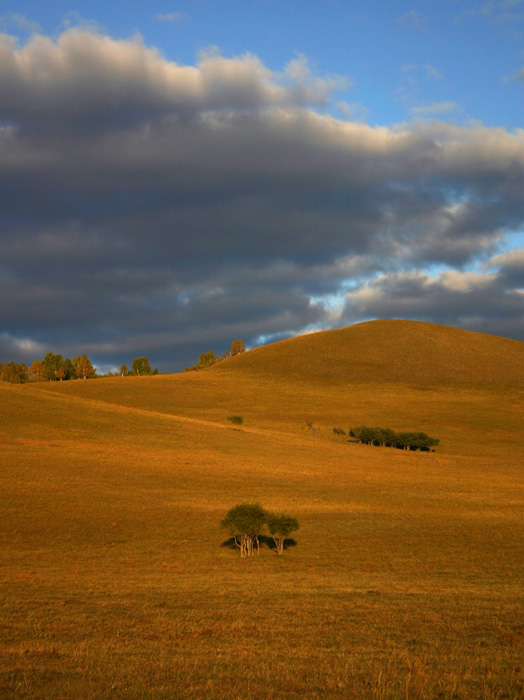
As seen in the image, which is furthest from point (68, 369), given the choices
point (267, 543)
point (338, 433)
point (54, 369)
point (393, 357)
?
point (267, 543)

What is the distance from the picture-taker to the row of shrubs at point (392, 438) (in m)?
73.9

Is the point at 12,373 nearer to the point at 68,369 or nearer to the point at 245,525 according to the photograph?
the point at 68,369

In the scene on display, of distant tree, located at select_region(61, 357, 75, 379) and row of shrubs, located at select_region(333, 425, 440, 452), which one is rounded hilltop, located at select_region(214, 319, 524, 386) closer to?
row of shrubs, located at select_region(333, 425, 440, 452)

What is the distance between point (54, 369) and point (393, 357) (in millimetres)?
116284

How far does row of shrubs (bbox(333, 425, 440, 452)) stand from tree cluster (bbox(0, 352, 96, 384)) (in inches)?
5293

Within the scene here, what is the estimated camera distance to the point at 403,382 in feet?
414

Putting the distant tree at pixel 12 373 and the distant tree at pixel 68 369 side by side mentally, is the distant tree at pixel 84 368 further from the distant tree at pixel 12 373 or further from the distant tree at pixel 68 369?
the distant tree at pixel 12 373

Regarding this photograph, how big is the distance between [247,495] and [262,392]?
72934mm

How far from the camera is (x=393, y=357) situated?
5861 inches

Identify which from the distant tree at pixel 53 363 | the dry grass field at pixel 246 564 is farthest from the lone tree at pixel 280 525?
the distant tree at pixel 53 363

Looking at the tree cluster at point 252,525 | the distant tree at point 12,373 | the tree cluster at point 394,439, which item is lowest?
the tree cluster at point 252,525

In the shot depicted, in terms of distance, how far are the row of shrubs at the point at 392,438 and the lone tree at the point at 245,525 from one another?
50.2 m

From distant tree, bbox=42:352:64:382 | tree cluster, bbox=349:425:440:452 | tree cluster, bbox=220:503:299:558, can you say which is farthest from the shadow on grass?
distant tree, bbox=42:352:64:382

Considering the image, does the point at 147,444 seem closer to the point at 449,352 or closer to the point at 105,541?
the point at 105,541
